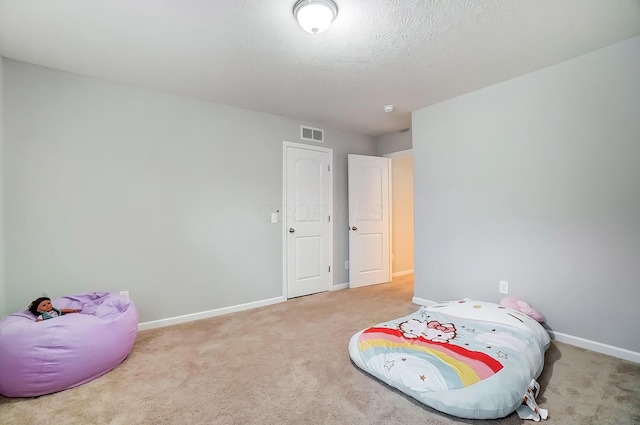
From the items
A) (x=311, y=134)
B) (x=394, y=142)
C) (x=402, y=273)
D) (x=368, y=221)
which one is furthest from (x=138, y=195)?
(x=402, y=273)

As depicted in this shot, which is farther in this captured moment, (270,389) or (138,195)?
(138,195)

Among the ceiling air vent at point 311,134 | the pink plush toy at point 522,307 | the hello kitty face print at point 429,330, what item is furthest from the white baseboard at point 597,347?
the ceiling air vent at point 311,134

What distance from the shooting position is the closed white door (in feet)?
13.1

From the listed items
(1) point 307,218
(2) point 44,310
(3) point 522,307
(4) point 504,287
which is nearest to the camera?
(2) point 44,310

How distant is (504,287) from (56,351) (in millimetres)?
Result: 3684

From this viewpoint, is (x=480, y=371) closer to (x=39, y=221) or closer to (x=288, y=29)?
(x=288, y=29)

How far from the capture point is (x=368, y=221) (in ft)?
15.4

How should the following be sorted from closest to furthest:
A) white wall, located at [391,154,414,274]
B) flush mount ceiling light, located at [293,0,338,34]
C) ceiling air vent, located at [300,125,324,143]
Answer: flush mount ceiling light, located at [293,0,338,34]
ceiling air vent, located at [300,125,324,143]
white wall, located at [391,154,414,274]

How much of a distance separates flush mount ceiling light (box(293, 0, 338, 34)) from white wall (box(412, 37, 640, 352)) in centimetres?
205

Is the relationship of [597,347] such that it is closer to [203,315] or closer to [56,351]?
[203,315]

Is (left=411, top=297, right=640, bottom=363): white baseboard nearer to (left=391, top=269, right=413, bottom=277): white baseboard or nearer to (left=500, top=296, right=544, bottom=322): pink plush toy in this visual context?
(left=500, top=296, right=544, bottom=322): pink plush toy

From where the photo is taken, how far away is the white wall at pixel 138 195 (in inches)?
99.3

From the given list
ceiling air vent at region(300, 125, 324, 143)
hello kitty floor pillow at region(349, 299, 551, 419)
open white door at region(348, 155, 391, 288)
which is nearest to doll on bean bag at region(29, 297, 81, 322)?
hello kitty floor pillow at region(349, 299, 551, 419)

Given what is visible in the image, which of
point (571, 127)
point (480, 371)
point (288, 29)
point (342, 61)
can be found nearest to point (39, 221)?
point (288, 29)
